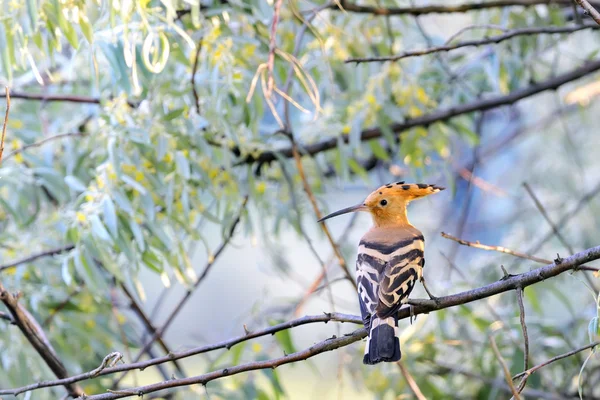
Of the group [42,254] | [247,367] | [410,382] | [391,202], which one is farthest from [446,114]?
[247,367]

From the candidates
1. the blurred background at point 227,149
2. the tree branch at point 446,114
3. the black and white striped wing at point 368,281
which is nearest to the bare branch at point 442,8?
the blurred background at point 227,149

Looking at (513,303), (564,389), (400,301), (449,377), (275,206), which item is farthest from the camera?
(513,303)

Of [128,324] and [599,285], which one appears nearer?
[128,324]

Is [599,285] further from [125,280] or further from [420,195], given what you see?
[125,280]

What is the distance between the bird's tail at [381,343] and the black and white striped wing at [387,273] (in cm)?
3

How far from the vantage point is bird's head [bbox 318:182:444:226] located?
108 inches

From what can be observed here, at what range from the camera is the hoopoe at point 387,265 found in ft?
6.98

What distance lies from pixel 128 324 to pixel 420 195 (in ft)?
6.50

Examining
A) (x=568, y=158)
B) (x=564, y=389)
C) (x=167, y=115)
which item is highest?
(x=568, y=158)

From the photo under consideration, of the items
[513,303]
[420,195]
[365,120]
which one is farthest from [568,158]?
[420,195]

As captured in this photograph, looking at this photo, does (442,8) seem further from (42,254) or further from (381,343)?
(42,254)

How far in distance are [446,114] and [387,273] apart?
1423 mm

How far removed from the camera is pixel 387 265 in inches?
93.7

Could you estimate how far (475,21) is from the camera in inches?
166
